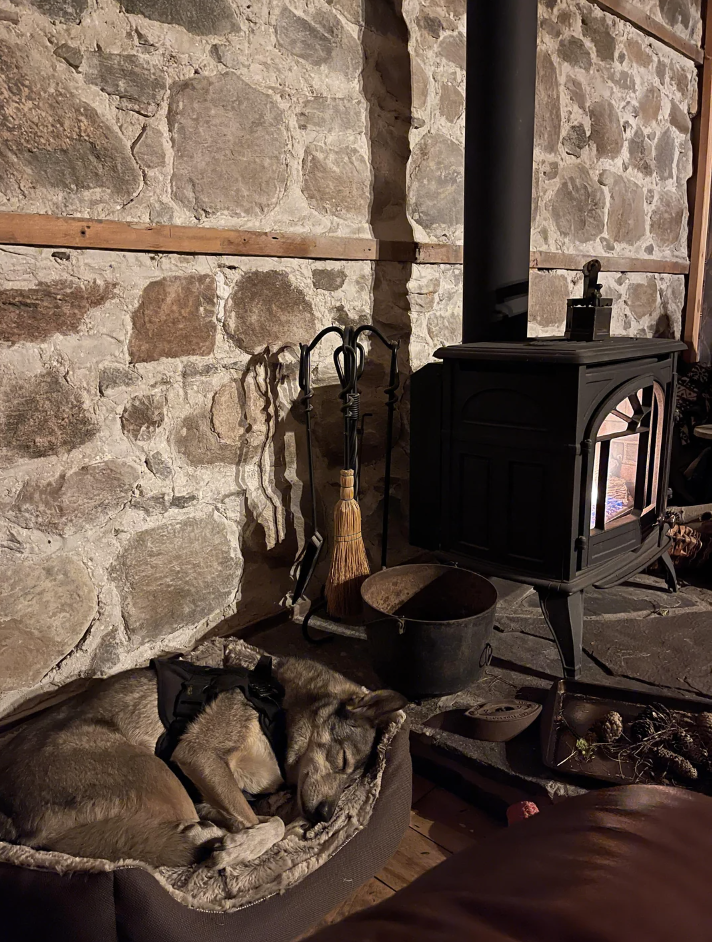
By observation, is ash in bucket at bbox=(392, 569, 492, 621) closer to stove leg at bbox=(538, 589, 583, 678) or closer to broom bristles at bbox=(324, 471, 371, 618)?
broom bristles at bbox=(324, 471, 371, 618)

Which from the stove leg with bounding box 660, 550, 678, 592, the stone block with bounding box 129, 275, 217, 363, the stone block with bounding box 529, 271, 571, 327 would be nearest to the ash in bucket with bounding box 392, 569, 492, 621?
the stove leg with bounding box 660, 550, 678, 592

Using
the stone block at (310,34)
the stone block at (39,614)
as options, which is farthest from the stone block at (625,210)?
the stone block at (39,614)

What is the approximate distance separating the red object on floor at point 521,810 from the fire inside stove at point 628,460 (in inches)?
36.6

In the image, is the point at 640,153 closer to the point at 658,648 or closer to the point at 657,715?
the point at 658,648

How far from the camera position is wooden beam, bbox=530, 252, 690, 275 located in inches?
134

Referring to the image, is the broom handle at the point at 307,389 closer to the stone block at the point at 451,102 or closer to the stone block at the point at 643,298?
the stone block at the point at 451,102

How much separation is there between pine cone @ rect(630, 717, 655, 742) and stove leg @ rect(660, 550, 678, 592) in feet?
3.37

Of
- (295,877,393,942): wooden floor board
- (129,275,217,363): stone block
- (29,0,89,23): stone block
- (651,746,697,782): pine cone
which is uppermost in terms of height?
(29,0,89,23): stone block

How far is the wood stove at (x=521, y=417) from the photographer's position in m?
2.11

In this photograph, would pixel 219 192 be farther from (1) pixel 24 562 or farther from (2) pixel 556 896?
Answer: (2) pixel 556 896

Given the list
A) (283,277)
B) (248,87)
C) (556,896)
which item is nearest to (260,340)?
(283,277)

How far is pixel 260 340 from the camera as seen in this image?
7.70ft

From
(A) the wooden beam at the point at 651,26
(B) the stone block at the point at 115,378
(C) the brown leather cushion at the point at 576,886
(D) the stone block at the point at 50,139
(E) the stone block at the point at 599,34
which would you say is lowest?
(C) the brown leather cushion at the point at 576,886

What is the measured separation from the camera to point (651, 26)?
387 centimetres
